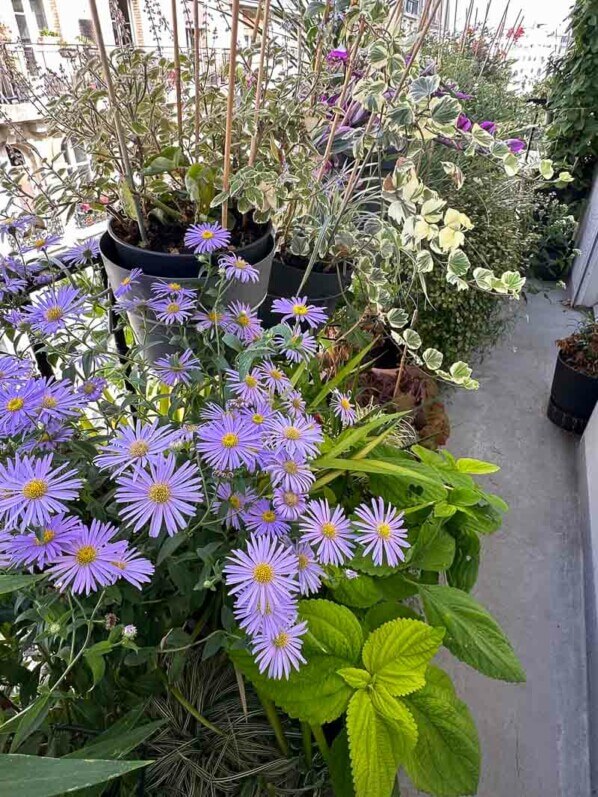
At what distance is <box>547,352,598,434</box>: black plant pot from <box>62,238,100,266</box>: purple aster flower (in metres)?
1.79

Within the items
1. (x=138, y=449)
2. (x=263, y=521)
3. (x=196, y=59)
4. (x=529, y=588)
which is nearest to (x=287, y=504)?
(x=263, y=521)

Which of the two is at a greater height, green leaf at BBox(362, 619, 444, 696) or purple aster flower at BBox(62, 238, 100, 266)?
purple aster flower at BBox(62, 238, 100, 266)

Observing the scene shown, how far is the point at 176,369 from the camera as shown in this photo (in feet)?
2.01

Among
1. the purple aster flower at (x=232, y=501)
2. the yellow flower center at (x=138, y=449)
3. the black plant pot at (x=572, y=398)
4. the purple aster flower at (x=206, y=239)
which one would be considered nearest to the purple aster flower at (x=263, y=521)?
the purple aster flower at (x=232, y=501)

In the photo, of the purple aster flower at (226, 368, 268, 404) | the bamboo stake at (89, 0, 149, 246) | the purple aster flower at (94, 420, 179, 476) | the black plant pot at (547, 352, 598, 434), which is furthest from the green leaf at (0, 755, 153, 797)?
the black plant pot at (547, 352, 598, 434)

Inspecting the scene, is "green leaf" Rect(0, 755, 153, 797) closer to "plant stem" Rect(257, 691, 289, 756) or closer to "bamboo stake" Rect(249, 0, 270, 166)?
"plant stem" Rect(257, 691, 289, 756)

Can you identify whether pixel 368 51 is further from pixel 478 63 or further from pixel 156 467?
pixel 478 63

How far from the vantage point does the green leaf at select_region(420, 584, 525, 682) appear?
2.49 ft

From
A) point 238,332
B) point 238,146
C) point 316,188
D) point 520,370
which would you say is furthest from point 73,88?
point 520,370

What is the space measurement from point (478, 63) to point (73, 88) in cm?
310

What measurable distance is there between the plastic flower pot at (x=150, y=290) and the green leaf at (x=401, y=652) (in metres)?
0.43

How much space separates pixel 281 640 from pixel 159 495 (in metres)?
0.17

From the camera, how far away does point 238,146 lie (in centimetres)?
92

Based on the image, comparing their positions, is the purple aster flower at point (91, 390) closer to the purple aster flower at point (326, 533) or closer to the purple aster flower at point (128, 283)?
the purple aster flower at point (128, 283)
